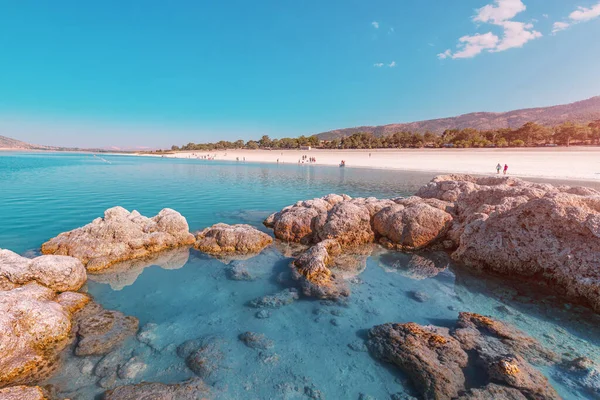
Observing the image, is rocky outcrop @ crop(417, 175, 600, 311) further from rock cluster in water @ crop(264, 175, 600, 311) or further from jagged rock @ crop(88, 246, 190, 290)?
jagged rock @ crop(88, 246, 190, 290)

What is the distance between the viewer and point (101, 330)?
5941mm

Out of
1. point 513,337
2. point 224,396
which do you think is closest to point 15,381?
point 224,396

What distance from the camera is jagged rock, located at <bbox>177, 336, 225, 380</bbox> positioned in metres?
4.96

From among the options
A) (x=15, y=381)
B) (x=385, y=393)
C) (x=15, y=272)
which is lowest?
(x=385, y=393)

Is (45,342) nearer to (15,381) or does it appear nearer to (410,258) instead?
(15,381)

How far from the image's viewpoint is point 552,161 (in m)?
42.4

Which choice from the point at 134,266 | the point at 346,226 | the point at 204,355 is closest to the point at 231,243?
the point at 134,266

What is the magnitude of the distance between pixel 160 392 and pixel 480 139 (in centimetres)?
9038

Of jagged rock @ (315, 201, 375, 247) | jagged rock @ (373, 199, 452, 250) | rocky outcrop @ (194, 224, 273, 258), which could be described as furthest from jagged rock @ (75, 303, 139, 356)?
jagged rock @ (373, 199, 452, 250)

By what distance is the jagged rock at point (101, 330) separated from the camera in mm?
5434

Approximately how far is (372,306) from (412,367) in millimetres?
2186

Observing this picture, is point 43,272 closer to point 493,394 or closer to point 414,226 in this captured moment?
point 493,394

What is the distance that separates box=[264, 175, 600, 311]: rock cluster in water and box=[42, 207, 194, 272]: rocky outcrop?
4647mm

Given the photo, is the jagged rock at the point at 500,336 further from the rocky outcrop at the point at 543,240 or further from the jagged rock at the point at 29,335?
the jagged rock at the point at 29,335
